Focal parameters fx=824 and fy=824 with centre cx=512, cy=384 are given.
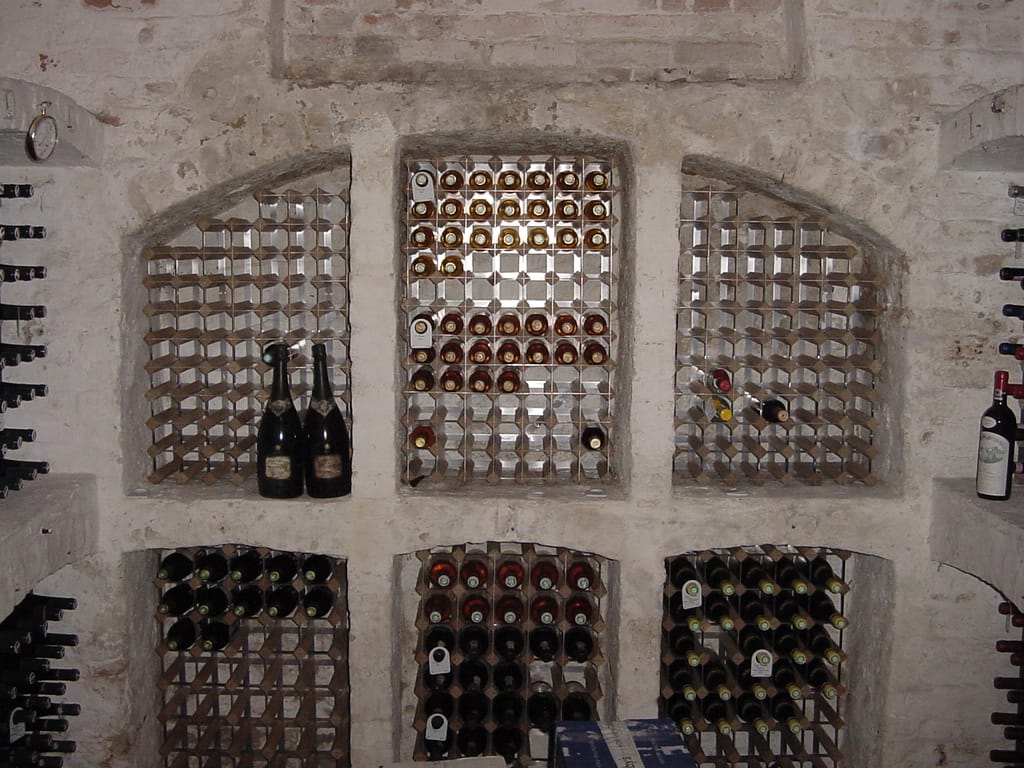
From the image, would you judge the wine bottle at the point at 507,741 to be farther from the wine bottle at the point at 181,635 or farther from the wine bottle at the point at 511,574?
the wine bottle at the point at 181,635

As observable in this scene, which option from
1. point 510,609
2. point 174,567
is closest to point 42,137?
point 174,567

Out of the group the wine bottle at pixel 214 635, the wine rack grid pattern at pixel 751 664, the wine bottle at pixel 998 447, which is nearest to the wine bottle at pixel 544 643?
the wine rack grid pattern at pixel 751 664

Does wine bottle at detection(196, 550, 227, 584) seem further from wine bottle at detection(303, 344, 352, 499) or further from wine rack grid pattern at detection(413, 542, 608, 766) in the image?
wine rack grid pattern at detection(413, 542, 608, 766)

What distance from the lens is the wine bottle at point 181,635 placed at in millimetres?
2936

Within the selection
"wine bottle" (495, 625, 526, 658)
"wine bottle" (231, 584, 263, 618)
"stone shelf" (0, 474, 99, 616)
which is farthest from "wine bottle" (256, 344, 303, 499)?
"wine bottle" (495, 625, 526, 658)

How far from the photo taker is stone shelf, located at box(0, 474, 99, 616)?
229cm

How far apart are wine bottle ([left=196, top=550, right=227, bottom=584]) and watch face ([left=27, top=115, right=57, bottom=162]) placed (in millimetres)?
1488

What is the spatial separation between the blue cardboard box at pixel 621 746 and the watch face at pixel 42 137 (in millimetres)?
2146

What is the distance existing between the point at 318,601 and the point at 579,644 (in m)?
0.96

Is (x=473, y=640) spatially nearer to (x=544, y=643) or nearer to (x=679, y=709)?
(x=544, y=643)

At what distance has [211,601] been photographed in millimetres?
3012

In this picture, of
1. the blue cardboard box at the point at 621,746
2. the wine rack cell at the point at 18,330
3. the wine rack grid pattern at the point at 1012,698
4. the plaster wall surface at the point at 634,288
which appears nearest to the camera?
the blue cardboard box at the point at 621,746

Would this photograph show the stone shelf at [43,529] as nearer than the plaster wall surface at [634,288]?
Yes

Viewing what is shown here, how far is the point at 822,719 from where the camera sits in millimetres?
3254
